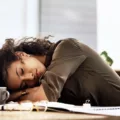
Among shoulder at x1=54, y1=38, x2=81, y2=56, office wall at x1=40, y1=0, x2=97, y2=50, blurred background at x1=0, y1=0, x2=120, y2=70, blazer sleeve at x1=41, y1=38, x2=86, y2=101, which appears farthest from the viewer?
office wall at x1=40, y1=0, x2=97, y2=50

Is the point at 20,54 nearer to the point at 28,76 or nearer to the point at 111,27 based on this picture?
the point at 28,76

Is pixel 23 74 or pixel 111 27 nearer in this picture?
pixel 23 74

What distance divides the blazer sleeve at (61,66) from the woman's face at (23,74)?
49 mm

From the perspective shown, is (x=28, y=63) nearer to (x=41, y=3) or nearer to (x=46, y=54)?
(x=46, y=54)

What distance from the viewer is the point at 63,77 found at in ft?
3.82

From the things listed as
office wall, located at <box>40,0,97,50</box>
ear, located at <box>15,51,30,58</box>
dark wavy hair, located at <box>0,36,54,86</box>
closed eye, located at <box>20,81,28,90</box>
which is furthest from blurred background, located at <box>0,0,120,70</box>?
closed eye, located at <box>20,81,28,90</box>

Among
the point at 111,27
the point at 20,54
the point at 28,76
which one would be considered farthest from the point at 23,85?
the point at 111,27

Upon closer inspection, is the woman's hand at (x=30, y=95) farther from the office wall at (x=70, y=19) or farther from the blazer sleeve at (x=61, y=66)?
the office wall at (x=70, y=19)

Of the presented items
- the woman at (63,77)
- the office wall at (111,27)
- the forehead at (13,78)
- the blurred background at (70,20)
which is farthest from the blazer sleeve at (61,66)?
A: the office wall at (111,27)

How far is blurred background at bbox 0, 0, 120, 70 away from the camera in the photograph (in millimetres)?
2602

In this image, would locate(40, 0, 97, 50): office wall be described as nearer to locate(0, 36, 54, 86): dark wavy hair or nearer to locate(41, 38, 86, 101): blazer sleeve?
locate(0, 36, 54, 86): dark wavy hair

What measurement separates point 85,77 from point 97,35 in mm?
1559

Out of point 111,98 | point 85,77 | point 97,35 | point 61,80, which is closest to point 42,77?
point 61,80

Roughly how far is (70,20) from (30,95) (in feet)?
5.66
